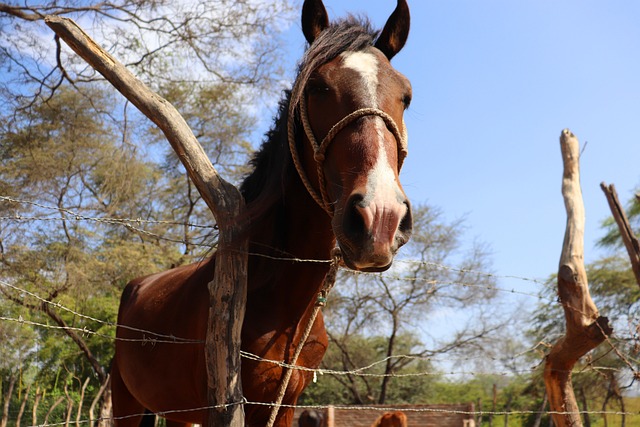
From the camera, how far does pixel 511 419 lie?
24031 mm

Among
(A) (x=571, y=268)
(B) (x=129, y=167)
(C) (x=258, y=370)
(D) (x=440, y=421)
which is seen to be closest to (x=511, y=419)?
(D) (x=440, y=421)

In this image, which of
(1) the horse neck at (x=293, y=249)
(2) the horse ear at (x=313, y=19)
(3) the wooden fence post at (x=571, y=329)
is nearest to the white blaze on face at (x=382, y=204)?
(1) the horse neck at (x=293, y=249)

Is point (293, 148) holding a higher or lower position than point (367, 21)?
lower

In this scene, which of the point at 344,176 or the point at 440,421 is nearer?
the point at 344,176

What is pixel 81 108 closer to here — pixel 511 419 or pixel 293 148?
pixel 293 148

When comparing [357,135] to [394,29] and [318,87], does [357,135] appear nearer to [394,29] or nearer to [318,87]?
[318,87]

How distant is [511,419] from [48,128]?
1931 centimetres

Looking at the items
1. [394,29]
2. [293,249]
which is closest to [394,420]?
[293,249]

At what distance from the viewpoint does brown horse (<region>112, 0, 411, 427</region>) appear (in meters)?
1.96

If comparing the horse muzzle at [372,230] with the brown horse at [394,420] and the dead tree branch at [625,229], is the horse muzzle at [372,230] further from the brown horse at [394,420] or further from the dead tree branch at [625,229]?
the brown horse at [394,420]

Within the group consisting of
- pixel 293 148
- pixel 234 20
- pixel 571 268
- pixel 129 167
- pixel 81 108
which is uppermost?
pixel 234 20

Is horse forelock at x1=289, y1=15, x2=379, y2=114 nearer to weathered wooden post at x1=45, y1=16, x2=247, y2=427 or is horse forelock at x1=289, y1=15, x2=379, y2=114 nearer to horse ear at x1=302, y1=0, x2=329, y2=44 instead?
horse ear at x1=302, y1=0, x2=329, y2=44

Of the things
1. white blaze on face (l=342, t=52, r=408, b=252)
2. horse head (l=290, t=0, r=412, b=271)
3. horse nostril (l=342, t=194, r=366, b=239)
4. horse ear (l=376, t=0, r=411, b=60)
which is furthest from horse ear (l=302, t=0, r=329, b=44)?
horse nostril (l=342, t=194, r=366, b=239)

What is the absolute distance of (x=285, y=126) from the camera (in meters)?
2.62
